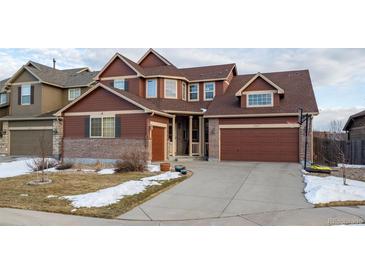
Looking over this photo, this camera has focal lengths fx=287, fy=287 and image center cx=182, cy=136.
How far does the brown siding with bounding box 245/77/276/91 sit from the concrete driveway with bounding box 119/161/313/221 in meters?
8.42

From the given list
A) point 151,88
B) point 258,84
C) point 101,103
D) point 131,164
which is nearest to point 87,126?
point 101,103

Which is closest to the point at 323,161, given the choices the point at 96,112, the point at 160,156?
the point at 160,156

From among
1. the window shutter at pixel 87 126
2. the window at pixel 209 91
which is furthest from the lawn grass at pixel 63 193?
the window at pixel 209 91

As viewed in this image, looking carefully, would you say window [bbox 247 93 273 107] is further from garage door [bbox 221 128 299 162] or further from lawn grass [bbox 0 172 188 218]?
lawn grass [bbox 0 172 188 218]

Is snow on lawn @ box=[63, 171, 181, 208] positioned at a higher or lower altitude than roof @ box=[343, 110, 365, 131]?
lower

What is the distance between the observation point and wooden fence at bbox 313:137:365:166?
19.0 metres

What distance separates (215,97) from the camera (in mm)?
22922

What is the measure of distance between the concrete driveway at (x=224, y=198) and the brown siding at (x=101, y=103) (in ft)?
25.3

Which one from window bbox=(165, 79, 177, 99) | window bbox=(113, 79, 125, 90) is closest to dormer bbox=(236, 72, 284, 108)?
window bbox=(165, 79, 177, 99)

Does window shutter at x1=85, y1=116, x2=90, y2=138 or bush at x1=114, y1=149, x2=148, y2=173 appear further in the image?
window shutter at x1=85, y1=116, x2=90, y2=138

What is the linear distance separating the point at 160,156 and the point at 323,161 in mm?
11032

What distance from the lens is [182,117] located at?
2270cm

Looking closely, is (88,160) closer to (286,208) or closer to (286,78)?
(286,208)

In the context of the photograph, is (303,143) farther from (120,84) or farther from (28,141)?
(28,141)
